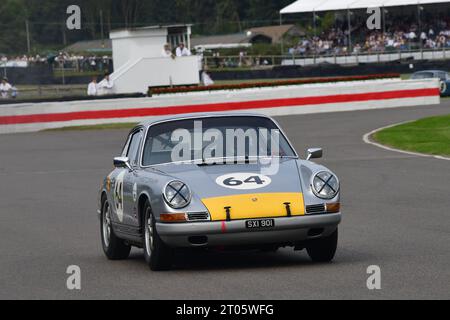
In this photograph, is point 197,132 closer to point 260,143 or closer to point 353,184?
point 260,143

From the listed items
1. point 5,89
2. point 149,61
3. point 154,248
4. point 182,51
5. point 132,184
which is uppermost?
point 132,184

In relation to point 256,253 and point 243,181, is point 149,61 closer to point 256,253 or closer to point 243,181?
point 256,253

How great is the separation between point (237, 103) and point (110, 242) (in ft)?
90.8

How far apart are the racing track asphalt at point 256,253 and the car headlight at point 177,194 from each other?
569 mm

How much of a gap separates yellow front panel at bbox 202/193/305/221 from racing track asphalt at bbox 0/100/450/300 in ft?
1.52

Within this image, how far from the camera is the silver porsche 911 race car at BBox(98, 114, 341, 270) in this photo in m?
9.47

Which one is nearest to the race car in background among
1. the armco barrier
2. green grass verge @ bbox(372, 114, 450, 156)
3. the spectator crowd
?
the armco barrier

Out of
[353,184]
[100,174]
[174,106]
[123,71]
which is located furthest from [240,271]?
[123,71]

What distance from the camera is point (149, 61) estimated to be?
170 ft

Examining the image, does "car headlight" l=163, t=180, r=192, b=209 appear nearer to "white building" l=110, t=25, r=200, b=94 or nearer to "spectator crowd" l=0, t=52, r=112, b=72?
"white building" l=110, t=25, r=200, b=94

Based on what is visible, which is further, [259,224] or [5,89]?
[5,89]

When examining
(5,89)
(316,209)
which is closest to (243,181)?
(316,209)

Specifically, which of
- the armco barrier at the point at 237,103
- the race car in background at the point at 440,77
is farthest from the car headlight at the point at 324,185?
the race car in background at the point at 440,77

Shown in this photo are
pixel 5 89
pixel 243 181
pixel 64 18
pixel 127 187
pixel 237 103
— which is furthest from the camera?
pixel 64 18
